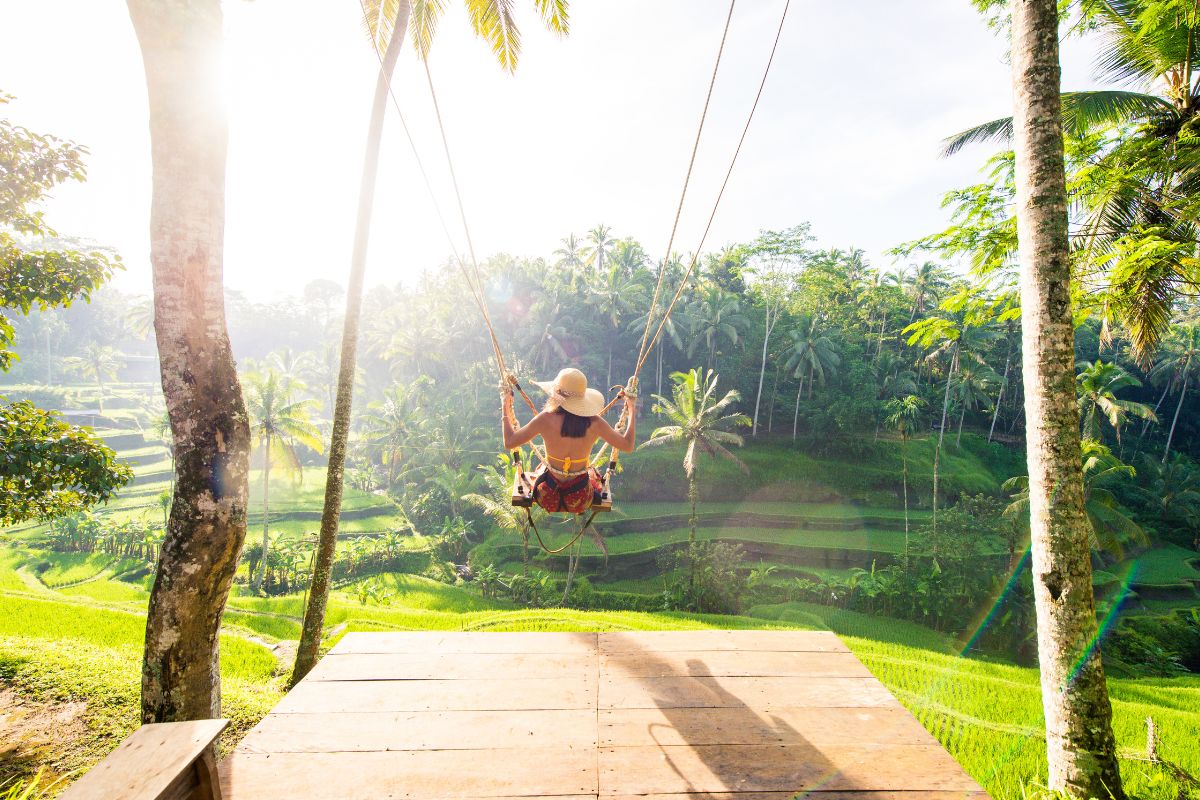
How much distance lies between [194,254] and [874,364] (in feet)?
139

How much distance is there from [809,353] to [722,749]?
35938 millimetres

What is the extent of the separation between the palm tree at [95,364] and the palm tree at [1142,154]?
70603 mm

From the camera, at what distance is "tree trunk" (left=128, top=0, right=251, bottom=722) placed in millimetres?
3559

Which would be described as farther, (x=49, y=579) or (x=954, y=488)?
(x=954, y=488)

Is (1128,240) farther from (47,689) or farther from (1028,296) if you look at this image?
(47,689)

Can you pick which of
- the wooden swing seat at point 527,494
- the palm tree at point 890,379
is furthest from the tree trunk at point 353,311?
the palm tree at point 890,379

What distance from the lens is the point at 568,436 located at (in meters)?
4.57

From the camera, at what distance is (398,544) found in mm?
29594

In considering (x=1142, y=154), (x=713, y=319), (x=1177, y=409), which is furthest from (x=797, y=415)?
(x=1142, y=154)

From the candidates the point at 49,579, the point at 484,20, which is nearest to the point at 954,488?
the point at 484,20

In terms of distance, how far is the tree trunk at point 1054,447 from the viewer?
138 inches

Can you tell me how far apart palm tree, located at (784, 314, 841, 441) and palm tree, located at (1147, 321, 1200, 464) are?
22732 millimetres

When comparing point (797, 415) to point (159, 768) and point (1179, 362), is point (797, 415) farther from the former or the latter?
point (159, 768)

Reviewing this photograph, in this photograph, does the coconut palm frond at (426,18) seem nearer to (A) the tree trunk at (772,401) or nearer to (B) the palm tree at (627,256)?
(A) the tree trunk at (772,401)
